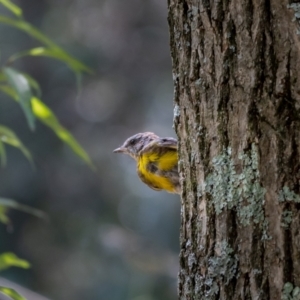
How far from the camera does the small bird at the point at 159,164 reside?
3662 millimetres

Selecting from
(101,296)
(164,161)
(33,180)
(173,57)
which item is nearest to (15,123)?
(33,180)

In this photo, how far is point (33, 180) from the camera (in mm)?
9453

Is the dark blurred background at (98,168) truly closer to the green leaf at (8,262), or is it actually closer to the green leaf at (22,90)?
the green leaf at (8,262)

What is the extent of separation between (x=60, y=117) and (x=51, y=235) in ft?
5.83

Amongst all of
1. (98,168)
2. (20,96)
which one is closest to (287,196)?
(20,96)

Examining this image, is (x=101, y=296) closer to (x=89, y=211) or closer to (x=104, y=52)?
(x=89, y=211)

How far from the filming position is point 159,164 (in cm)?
381

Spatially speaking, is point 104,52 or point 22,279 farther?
point 104,52

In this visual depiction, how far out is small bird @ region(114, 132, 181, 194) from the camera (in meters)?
3.66

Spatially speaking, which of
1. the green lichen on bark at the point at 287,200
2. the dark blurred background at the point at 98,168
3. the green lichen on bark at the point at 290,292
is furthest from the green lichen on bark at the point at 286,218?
the dark blurred background at the point at 98,168

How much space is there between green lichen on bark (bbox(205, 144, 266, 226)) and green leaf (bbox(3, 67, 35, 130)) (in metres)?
0.71

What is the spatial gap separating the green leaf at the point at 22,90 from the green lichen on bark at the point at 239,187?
2.34ft

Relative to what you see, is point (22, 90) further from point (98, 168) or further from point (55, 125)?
point (98, 168)

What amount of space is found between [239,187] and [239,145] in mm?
120
